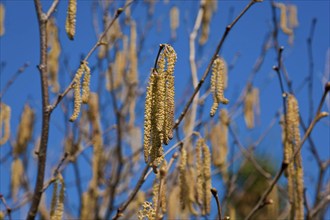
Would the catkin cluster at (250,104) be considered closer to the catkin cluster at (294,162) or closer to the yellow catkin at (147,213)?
the catkin cluster at (294,162)

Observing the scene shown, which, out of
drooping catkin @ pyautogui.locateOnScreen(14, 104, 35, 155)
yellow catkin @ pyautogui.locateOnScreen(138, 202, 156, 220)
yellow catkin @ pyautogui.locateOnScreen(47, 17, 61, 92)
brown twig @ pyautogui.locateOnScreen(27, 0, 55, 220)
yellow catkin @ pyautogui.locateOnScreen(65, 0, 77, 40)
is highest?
yellow catkin @ pyautogui.locateOnScreen(47, 17, 61, 92)

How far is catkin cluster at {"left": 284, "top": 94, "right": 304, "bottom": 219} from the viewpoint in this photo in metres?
1.79

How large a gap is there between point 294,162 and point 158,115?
2.93ft

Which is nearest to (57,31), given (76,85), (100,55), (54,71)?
(54,71)

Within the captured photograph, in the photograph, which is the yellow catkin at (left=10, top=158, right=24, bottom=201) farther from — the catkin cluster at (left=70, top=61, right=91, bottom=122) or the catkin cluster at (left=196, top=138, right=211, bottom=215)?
the catkin cluster at (left=196, top=138, right=211, bottom=215)

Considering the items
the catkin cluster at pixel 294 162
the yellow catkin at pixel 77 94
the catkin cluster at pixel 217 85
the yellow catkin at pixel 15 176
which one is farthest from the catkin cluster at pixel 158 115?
the yellow catkin at pixel 15 176

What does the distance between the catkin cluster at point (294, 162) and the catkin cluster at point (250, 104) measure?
1.29 metres

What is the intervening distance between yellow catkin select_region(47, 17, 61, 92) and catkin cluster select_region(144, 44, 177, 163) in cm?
219

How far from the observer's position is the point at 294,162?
192 centimetres

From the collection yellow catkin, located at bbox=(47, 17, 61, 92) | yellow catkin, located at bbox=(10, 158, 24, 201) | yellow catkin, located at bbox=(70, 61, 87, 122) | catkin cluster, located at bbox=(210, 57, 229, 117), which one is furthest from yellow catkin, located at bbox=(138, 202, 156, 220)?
yellow catkin, located at bbox=(47, 17, 61, 92)

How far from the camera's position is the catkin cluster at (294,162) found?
179 cm

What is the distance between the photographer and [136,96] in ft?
14.8

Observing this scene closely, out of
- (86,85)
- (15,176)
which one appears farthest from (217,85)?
(15,176)

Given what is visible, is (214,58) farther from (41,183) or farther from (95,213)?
(95,213)
